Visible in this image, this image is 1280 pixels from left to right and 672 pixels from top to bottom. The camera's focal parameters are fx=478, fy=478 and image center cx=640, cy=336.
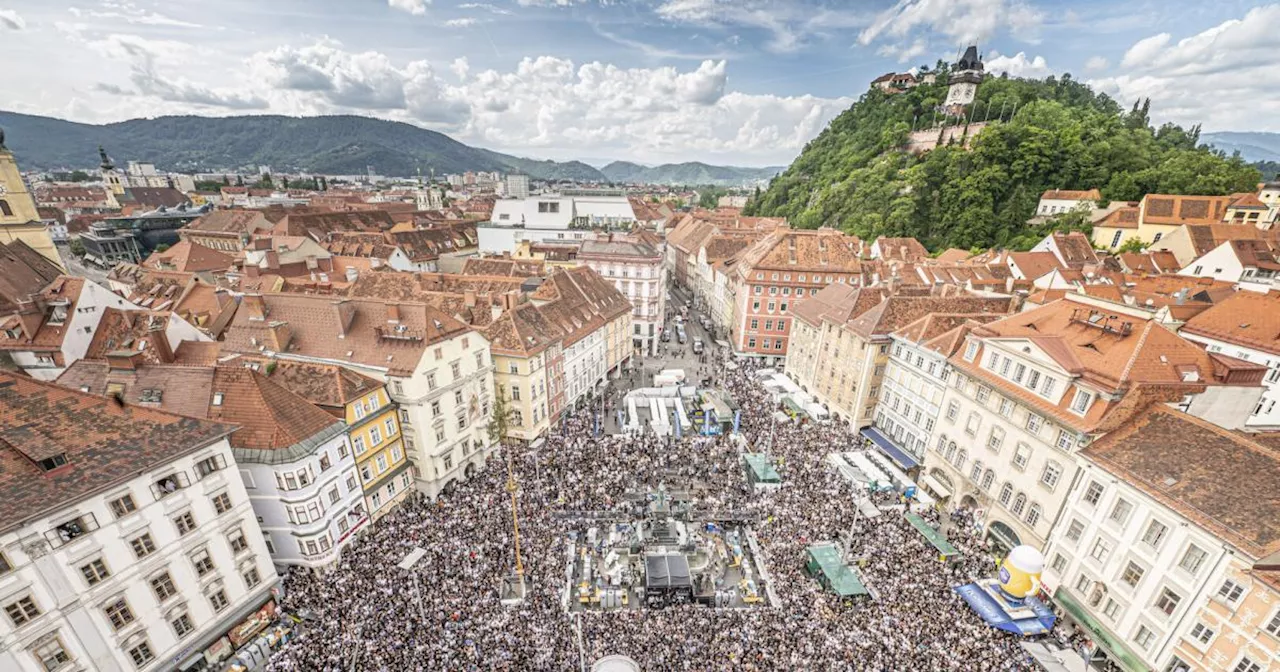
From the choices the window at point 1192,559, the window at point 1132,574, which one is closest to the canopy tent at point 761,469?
the window at point 1132,574

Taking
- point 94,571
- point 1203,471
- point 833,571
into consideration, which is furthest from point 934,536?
point 94,571

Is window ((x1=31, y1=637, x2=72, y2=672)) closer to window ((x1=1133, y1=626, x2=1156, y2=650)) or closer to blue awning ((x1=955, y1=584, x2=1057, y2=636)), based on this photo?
blue awning ((x1=955, y1=584, x2=1057, y2=636))

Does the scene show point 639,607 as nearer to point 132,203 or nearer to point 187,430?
point 187,430

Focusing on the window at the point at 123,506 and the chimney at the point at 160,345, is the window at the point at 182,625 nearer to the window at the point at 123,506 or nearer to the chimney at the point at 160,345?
Result: the window at the point at 123,506

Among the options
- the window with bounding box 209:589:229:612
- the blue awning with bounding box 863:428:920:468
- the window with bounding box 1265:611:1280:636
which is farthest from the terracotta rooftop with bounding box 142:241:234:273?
the window with bounding box 1265:611:1280:636

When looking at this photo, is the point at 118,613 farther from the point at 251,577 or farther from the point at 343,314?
the point at 343,314

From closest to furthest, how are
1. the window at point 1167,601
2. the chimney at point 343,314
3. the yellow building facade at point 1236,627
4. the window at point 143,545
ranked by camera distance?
the yellow building facade at point 1236,627 < the window at point 143,545 < the window at point 1167,601 < the chimney at point 343,314
